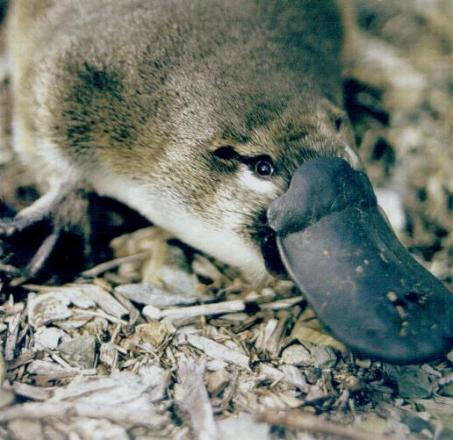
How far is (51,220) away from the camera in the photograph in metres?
2.20

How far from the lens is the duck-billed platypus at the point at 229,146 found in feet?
5.31

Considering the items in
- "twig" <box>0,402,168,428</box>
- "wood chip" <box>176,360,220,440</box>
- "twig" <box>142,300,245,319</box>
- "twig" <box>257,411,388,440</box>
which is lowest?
"twig" <box>142,300,245,319</box>

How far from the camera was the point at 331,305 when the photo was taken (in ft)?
5.15

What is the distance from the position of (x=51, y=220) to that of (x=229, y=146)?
29.1 inches

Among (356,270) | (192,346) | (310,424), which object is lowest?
Result: (192,346)

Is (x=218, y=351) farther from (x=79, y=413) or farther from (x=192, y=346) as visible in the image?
(x=79, y=413)

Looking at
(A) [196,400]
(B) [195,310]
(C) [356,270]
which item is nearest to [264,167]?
(C) [356,270]

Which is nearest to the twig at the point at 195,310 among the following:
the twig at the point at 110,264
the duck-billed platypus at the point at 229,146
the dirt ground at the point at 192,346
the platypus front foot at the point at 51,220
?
the dirt ground at the point at 192,346

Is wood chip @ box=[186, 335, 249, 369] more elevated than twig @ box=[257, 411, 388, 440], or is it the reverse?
twig @ box=[257, 411, 388, 440]

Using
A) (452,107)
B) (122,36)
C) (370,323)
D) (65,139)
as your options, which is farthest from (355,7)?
(370,323)

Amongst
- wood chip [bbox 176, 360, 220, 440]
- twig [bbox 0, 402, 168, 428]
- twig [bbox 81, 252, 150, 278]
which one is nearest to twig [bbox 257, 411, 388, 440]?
wood chip [bbox 176, 360, 220, 440]

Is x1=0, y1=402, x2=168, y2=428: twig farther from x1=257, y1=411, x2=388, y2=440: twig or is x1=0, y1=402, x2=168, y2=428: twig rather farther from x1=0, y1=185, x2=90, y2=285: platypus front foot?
x1=0, y1=185, x2=90, y2=285: platypus front foot

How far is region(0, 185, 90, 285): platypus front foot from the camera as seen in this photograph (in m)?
→ 2.09

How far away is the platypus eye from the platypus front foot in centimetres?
73
